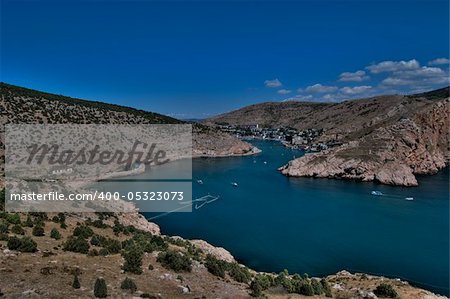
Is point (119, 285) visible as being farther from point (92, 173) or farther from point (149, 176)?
point (149, 176)

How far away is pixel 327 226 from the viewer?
192 ft

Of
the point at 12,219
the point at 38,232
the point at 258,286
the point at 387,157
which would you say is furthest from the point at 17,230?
the point at 387,157

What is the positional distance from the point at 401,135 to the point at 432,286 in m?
74.1

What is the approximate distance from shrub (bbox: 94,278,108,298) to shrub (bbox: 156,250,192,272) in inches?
216

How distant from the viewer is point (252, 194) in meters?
79.5

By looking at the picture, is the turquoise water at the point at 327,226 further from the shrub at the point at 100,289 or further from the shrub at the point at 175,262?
the shrub at the point at 100,289

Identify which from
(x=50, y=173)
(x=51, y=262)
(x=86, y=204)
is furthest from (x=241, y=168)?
(x=51, y=262)

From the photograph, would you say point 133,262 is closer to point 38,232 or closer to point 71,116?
point 38,232

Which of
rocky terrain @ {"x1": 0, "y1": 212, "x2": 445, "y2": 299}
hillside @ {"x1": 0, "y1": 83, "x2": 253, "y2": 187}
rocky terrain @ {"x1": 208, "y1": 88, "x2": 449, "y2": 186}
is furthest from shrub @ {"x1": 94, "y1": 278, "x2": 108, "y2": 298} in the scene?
rocky terrain @ {"x1": 208, "y1": 88, "x2": 449, "y2": 186}

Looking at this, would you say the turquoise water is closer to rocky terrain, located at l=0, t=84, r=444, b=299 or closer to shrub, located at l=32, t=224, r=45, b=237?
rocky terrain, located at l=0, t=84, r=444, b=299

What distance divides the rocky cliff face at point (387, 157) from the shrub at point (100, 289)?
8203 centimetres

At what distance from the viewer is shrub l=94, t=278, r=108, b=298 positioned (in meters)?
15.5

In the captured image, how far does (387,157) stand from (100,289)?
303 feet

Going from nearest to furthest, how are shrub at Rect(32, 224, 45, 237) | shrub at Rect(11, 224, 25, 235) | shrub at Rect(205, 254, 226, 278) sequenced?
shrub at Rect(205, 254, 226, 278) < shrub at Rect(11, 224, 25, 235) < shrub at Rect(32, 224, 45, 237)
